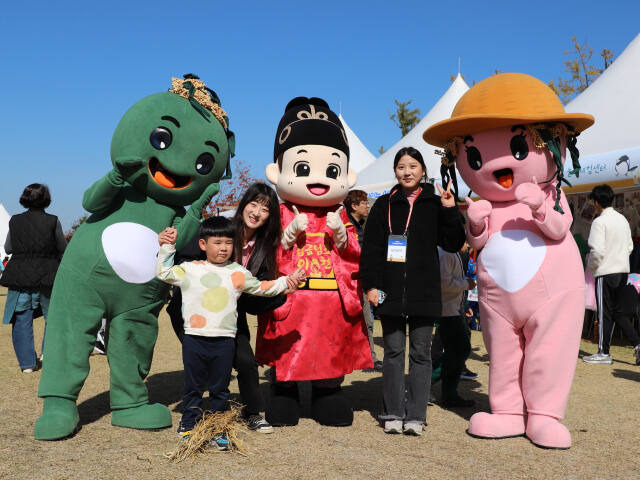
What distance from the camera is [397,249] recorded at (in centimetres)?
381

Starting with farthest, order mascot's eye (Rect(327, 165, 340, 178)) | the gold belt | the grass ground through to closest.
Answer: mascot's eye (Rect(327, 165, 340, 178))
the gold belt
the grass ground

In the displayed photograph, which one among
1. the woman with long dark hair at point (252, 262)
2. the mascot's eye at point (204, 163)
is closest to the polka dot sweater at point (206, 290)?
the woman with long dark hair at point (252, 262)

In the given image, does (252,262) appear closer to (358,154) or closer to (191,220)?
(191,220)

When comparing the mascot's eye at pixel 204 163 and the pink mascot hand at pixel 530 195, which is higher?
the mascot's eye at pixel 204 163

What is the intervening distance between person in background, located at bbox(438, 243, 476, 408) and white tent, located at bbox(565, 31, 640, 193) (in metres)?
3.84

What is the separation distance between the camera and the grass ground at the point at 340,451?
311 centimetres

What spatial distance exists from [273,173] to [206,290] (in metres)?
1.18

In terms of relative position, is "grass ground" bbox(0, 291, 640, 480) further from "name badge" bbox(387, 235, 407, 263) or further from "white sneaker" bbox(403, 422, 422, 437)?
"name badge" bbox(387, 235, 407, 263)

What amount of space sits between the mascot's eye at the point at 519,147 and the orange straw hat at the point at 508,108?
Result: 0.10 meters

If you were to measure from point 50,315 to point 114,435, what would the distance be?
2.82ft

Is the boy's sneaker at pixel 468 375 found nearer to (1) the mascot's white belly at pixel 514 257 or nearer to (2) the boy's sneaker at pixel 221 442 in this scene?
(1) the mascot's white belly at pixel 514 257

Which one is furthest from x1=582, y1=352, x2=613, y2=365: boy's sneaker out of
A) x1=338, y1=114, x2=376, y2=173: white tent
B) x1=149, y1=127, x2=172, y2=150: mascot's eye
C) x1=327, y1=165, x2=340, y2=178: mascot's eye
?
x1=338, y1=114, x2=376, y2=173: white tent

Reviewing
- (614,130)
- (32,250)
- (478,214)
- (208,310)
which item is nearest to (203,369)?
(208,310)

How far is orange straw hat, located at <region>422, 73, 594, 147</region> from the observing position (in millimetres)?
3678
